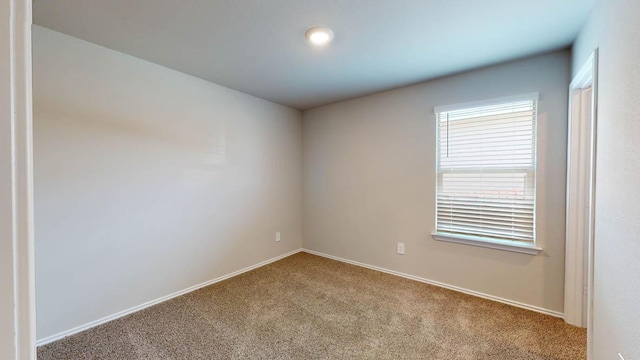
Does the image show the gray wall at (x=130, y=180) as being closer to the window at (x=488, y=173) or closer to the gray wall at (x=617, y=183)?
the window at (x=488, y=173)

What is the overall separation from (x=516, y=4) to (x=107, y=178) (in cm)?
319

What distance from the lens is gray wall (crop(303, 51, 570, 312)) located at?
225 centimetres

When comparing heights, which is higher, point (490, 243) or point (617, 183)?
point (617, 183)

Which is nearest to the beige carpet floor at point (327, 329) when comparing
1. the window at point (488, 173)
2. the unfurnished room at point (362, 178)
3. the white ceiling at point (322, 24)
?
the unfurnished room at point (362, 178)

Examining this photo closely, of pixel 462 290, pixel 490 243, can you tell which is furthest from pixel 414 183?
pixel 462 290

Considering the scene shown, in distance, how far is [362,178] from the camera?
342cm

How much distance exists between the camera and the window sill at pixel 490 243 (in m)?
2.32

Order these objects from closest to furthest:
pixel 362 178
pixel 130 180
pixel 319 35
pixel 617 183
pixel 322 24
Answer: pixel 617 183 → pixel 322 24 → pixel 319 35 → pixel 130 180 → pixel 362 178

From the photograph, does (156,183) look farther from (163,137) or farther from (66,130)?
(66,130)

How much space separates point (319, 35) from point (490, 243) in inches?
93.6

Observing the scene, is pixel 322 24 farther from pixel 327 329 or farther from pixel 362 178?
Answer: pixel 327 329

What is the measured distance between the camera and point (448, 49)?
2193 mm

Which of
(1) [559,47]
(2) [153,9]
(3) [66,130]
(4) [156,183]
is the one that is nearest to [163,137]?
(4) [156,183]

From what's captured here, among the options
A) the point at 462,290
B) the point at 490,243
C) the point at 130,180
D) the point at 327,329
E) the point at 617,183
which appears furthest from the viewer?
the point at 462,290
